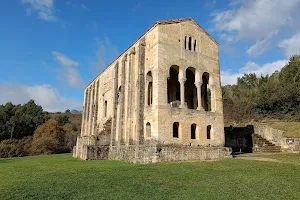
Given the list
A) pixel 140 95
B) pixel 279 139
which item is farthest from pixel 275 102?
pixel 140 95

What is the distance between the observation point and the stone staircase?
77.2 ft

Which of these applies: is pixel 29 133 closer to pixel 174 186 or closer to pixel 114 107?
pixel 114 107

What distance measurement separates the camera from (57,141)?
43.6 meters

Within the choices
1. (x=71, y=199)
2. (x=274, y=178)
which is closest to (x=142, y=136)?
(x=274, y=178)

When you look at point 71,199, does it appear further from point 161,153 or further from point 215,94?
point 215,94

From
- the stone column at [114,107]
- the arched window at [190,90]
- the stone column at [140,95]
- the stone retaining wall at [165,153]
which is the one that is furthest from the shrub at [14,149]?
the arched window at [190,90]

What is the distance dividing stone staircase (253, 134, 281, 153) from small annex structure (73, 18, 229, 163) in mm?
5747

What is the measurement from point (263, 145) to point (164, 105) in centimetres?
1276

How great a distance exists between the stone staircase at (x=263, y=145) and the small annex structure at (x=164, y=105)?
575 cm

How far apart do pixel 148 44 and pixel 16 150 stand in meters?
35.1

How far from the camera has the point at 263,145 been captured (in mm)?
24562

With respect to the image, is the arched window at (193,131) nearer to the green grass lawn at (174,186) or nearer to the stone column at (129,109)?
the stone column at (129,109)

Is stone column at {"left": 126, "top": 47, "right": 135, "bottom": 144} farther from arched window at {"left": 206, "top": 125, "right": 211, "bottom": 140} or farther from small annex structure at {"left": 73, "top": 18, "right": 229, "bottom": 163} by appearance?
arched window at {"left": 206, "top": 125, "right": 211, "bottom": 140}

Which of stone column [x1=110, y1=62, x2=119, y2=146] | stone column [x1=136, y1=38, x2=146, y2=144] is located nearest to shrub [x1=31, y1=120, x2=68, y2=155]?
stone column [x1=110, y1=62, x2=119, y2=146]
